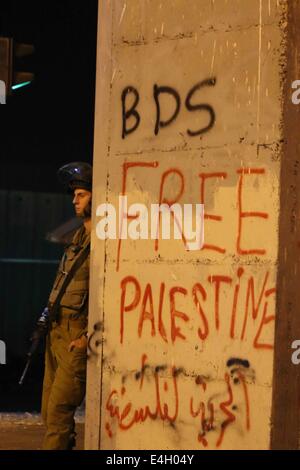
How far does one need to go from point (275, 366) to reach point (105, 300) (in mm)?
1396

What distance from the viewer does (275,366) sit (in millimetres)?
5699

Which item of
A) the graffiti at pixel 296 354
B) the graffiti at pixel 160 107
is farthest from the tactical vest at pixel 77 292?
the graffiti at pixel 296 354

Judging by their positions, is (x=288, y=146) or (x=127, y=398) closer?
(x=288, y=146)

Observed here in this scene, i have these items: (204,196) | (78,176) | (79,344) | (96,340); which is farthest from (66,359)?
(204,196)

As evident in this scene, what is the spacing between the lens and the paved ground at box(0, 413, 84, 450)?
26.0 feet

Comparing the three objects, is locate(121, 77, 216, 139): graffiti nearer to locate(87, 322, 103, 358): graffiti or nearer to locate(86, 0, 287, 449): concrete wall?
locate(86, 0, 287, 449): concrete wall

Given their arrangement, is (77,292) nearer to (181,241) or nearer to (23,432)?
(181,241)

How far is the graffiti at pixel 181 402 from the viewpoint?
5879 millimetres

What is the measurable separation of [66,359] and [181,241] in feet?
4.44

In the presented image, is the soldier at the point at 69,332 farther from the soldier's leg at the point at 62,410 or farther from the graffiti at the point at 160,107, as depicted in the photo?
the graffiti at the point at 160,107

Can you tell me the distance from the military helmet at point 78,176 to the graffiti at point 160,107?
0.65 metres

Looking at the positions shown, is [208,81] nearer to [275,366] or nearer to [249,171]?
[249,171]

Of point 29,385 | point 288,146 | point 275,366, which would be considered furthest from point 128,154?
point 29,385

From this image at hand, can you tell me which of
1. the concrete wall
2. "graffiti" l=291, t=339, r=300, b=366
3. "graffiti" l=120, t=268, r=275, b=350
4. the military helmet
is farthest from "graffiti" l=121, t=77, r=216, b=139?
"graffiti" l=291, t=339, r=300, b=366
